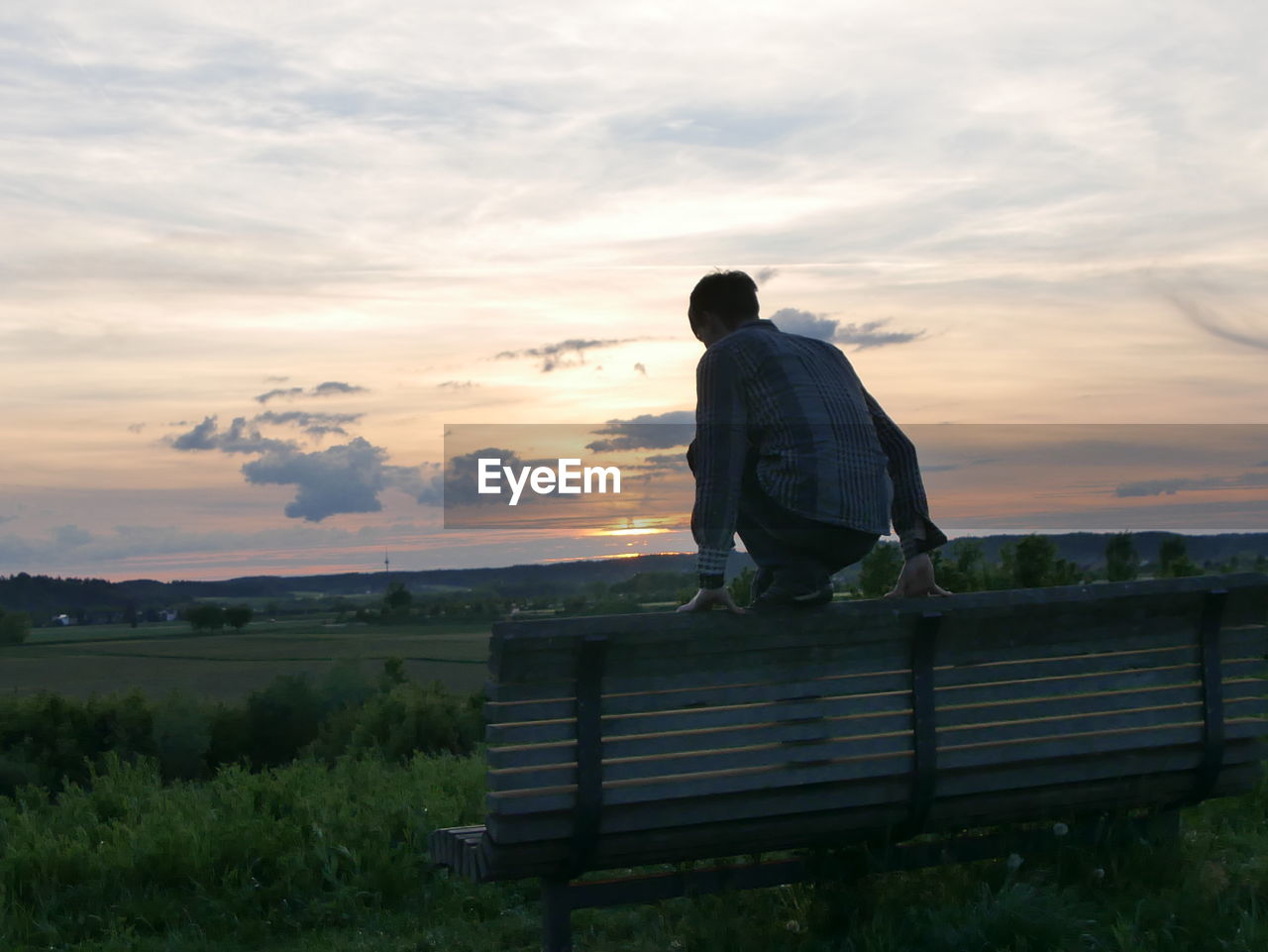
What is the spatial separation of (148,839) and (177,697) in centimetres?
2560

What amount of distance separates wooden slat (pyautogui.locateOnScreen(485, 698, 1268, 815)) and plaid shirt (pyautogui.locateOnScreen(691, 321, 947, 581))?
661mm

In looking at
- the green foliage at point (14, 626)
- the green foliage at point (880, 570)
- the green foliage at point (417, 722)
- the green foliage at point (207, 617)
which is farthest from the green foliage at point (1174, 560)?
the green foliage at point (207, 617)

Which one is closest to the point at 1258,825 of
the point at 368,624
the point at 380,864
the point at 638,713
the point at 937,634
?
the point at 937,634

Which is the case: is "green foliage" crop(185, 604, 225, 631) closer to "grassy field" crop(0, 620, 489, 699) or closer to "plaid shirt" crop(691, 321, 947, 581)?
"grassy field" crop(0, 620, 489, 699)

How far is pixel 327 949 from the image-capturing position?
4566 mm

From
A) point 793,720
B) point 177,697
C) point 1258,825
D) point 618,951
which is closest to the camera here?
point 793,720

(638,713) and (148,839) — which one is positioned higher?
(638,713)

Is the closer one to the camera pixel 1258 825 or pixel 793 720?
pixel 793 720

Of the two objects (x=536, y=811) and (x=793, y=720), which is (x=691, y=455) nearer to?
(x=793, y=720)

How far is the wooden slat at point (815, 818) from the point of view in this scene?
384cm

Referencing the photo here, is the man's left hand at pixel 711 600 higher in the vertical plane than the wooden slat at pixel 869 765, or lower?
higher

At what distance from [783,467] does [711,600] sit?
50 cm

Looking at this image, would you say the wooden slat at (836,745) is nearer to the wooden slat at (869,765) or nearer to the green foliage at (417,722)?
the wooden slat at (869,765)

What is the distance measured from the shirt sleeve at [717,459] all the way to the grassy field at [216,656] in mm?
15712
